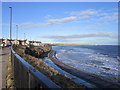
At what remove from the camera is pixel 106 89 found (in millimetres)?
10609

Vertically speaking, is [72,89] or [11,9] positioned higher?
[11,9]

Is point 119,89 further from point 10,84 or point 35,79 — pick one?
point 35,79

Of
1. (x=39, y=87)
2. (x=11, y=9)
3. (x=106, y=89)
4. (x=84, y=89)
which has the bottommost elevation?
(x=106, y=89)

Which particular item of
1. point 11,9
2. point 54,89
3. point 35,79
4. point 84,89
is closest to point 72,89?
point 84,89

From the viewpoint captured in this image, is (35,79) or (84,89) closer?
(35,79)

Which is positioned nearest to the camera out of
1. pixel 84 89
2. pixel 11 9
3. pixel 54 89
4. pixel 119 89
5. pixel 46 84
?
pixel 54 89

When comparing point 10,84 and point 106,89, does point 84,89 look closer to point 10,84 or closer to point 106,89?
point 10,84

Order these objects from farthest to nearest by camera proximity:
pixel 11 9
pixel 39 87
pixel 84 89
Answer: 1. pixel 11 9
2. pixel 84 89
3. pixel 39 87

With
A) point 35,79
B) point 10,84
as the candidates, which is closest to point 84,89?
point 10,84

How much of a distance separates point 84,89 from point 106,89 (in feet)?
14.4

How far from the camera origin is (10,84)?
5.50 m

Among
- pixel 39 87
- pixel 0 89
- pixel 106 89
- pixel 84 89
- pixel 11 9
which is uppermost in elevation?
pixel 11 9

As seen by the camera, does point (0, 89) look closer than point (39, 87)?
No

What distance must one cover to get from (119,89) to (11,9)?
83.3ft
